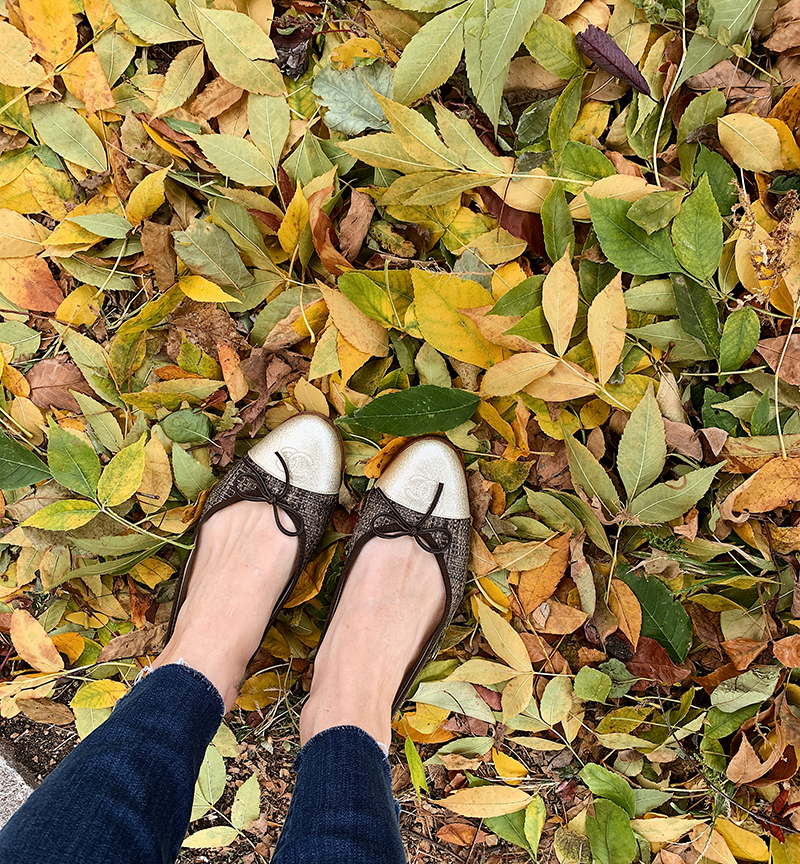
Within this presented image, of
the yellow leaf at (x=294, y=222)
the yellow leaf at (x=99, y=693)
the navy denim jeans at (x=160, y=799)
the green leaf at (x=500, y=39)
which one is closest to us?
the navy denim jeans at (x=160, y=799)

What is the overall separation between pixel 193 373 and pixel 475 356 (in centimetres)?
45

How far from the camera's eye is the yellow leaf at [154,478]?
909 mm

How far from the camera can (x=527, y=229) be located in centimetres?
83

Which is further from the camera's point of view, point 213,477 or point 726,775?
point 213,477

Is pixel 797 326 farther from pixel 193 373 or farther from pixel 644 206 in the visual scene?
pixel 193 373

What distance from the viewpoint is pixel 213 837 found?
3.14 feet

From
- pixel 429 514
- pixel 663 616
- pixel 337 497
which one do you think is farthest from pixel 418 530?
pixel 663 616

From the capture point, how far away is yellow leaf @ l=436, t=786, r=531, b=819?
881 millimetres

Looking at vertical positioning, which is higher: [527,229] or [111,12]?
[111,12]

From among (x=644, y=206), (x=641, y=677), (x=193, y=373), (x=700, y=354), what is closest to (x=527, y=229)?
(x=644, y=206)

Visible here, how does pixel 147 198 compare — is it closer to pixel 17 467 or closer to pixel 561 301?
pixel 17 467

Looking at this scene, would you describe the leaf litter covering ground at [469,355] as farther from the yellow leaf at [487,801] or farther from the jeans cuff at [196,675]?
the jeans cuff at [196,675]

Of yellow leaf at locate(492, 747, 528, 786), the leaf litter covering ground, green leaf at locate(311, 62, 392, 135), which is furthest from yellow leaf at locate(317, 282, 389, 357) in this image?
yellow leaf at locate(492, 747, 528, 786)

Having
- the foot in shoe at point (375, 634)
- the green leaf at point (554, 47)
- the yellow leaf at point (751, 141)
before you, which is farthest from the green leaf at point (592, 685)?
the green leaf at point (554, 47)
